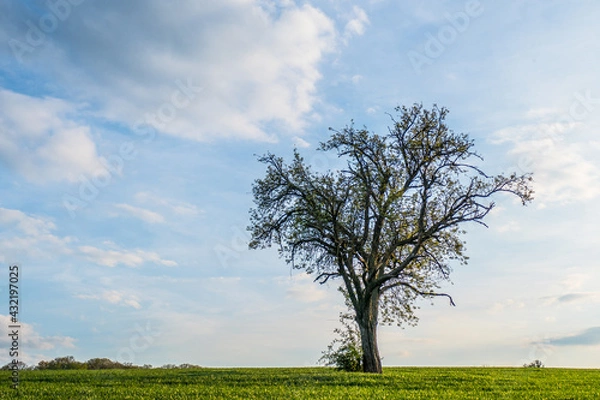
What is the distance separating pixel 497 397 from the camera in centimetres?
1978

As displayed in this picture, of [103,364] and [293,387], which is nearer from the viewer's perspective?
[293,387]

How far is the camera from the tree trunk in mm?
32312

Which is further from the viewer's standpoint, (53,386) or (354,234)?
(354,234)

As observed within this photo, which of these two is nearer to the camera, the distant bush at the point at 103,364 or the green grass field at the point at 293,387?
the green grass field at the point at 293,387

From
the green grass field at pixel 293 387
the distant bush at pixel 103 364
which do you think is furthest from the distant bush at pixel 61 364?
the green grass field at pixel 293 387

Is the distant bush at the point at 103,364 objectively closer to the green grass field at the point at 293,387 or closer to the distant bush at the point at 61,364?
the distant bush at the point at 61,364

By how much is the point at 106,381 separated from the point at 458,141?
24017 mm

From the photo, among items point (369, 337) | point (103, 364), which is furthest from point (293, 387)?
point (103, 364)

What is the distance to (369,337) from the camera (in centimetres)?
3253

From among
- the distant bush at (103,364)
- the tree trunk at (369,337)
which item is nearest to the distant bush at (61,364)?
the distant bush at (103,364)

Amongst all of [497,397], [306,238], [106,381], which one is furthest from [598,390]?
[106,381]

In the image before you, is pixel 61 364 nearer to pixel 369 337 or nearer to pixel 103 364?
pixel 103 364

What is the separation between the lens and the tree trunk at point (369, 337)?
106ft

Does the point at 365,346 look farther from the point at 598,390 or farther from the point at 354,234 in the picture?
the point at 598,390
